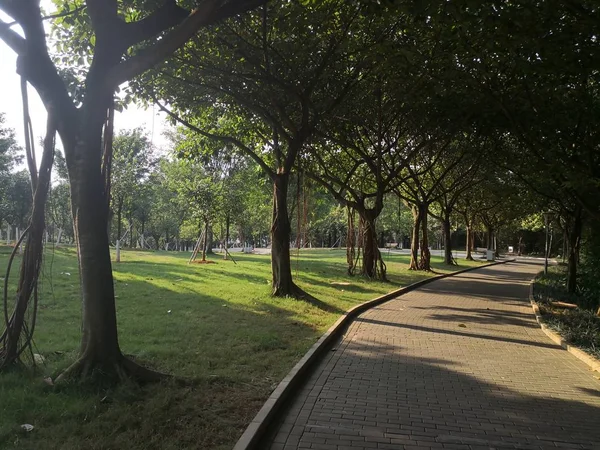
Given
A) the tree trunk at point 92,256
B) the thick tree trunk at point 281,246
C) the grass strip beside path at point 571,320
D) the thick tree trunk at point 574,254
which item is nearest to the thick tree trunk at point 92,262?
the tree trunk at point 92,256

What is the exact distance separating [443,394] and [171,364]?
3276 mm

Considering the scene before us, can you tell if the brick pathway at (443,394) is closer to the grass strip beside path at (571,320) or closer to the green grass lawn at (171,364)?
the grass strip beside path at (571,320)

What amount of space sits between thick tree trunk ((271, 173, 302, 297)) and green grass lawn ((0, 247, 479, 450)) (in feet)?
1.77

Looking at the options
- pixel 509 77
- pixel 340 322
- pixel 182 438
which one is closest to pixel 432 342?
pixel 340 322

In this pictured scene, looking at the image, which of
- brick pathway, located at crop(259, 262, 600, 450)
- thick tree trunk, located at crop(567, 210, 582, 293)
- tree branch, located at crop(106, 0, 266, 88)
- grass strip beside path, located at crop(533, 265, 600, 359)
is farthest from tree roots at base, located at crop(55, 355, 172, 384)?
thick tree trunk, located at crop(567, 210, 582, 293)

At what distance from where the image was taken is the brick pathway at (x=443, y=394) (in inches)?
173

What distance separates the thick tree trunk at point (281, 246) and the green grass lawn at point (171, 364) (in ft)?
1.77

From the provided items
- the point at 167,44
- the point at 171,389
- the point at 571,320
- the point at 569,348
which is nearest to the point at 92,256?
the point at 171,389

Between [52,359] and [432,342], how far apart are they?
240 inches

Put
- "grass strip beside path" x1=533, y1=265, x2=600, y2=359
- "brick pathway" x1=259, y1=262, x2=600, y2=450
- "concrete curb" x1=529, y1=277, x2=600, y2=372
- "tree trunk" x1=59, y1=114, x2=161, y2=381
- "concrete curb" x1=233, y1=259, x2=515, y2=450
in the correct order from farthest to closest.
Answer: "grass strip beside path" x1=533, y1=265, x2=600, y2=359, "concrete curb" x1=529, y1=277, x2=600, y2=372, "tree trunk" x1=59, y1=114, x2=161, y2=381, "brick pathway" x1=259, y1=262, x2=600, y2=450, "concrete curb" x1=233, y1=259, x2=515, y2=450

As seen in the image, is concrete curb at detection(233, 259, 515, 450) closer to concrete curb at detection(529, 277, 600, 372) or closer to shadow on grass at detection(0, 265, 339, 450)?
shadow on grass at detection(0, 265, 339, 450)

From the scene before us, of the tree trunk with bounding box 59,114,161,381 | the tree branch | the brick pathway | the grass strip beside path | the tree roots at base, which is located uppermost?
the tree branch

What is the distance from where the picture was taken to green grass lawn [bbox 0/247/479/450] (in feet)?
12.8

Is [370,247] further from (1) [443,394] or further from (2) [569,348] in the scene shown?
(1) [443,394]
